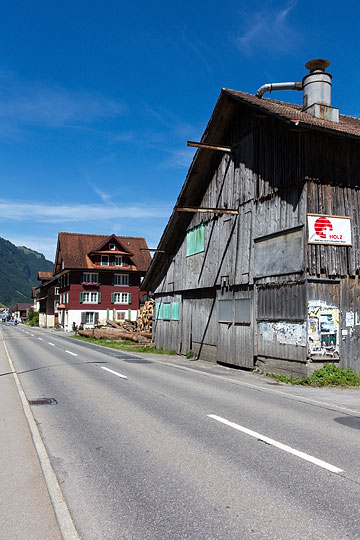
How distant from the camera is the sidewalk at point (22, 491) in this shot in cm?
424

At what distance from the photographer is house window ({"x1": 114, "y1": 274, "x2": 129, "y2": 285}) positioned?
66225 millimetres

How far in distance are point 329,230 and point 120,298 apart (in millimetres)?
52828

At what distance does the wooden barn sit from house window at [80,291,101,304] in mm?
42351

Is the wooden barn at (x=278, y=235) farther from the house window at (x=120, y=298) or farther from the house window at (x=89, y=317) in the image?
the house window at (x=120, y=298)

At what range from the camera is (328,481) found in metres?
5.38

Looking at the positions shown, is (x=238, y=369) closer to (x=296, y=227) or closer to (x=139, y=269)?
(x=296, y=227)

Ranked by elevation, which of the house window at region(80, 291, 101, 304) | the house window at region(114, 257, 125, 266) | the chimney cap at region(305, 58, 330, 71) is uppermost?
the chimney cap at region(305, 58, 330, 71)

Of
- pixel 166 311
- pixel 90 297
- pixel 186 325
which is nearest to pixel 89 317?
pixel 90 297

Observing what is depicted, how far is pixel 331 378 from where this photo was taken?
13.7 metres

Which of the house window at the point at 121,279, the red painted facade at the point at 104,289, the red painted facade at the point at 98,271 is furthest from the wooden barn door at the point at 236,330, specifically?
the house window at the point at 121,279

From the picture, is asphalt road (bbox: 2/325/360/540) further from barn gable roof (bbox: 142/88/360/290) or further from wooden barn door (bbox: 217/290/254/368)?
barn gable roof (bbox: 142/88/360/290)

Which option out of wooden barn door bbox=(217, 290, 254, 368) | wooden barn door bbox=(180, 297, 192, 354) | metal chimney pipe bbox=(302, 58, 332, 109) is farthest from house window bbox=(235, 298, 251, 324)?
metal chimney pipe bbox=(302, 58, 332, 109)

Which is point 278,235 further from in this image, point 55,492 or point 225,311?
point 55,492

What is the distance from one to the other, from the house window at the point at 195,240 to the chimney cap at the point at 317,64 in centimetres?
846
